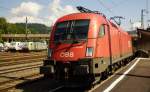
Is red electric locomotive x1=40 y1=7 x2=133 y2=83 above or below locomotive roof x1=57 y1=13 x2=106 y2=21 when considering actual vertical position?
below

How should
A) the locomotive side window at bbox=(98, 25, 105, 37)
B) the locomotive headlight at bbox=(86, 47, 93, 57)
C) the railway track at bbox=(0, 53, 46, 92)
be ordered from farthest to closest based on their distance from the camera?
the railway track at bbox=(0, 53, 46, 92) < the locomotive side window at bbox=(98, 25, 105, 37) < the locomotive headlight at bbox=(86, 47, 93, 57)

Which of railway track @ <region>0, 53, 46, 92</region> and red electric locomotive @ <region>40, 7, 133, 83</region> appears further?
railway track @ <region>0, 53, 46, 92</region>

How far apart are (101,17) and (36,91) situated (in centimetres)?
428

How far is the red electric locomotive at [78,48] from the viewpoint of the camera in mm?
12188

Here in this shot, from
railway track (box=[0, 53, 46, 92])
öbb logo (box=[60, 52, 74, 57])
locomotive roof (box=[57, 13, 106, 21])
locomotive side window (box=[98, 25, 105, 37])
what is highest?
locomotive roof (box=[57, 13, 106, 21])

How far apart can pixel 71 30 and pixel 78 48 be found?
3.71 feet

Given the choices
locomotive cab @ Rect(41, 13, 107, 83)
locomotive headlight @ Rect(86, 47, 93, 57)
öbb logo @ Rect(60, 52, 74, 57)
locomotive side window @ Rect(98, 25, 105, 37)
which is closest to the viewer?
locomotive cab @ Rect(41, 13, 107, 83)

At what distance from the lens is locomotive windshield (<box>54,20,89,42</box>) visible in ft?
43.0

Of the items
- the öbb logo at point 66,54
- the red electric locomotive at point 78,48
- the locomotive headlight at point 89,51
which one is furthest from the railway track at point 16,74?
the locomotive headlight at point 89,51

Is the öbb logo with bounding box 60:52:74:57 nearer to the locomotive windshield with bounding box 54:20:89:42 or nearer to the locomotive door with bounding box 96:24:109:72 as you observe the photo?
the locomotive windshield with bounding box 54:20:89:42

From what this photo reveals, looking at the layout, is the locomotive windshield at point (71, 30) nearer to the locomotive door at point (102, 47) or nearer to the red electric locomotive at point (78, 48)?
the red electric locomotive at point (78, 48)

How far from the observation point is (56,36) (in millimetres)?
13555

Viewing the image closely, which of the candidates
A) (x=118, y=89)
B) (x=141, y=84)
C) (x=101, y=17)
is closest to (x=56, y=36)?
(x=101, y=17)

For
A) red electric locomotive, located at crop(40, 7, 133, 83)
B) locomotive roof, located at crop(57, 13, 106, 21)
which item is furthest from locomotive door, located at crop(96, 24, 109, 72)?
locomotive roof, located at crop(57, 13, 106, 21)
